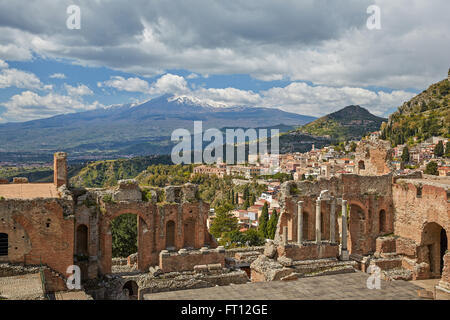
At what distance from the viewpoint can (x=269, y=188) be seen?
336ft

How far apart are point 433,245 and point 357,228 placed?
5011 mm

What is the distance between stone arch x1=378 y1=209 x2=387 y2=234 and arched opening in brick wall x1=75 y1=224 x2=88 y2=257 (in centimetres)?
2040

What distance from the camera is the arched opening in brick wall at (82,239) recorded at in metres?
24.0

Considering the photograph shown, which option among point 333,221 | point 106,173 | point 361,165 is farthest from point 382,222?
point 106,173

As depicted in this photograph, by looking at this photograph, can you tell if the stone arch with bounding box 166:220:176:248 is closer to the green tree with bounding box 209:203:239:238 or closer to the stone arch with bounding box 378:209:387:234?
the stone arch with bounding box 378:209:387:234

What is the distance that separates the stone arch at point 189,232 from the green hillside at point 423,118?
93.9 metres

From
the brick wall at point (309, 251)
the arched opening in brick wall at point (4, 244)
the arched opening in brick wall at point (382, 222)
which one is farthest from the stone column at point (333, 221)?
the arched opening in brick wall at point (4, 244)

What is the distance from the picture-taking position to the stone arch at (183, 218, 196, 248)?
26.3m

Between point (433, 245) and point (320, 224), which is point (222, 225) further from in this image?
point (433, 245)

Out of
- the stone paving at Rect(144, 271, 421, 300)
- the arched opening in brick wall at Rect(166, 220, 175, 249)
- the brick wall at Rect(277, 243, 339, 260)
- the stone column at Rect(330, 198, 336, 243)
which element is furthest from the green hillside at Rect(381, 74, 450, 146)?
the arched opening in brick wall at Rect(166, 220, 175, 249)

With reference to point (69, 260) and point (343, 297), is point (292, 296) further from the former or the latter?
point (69, 260)

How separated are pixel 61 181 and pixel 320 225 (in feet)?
53.6
